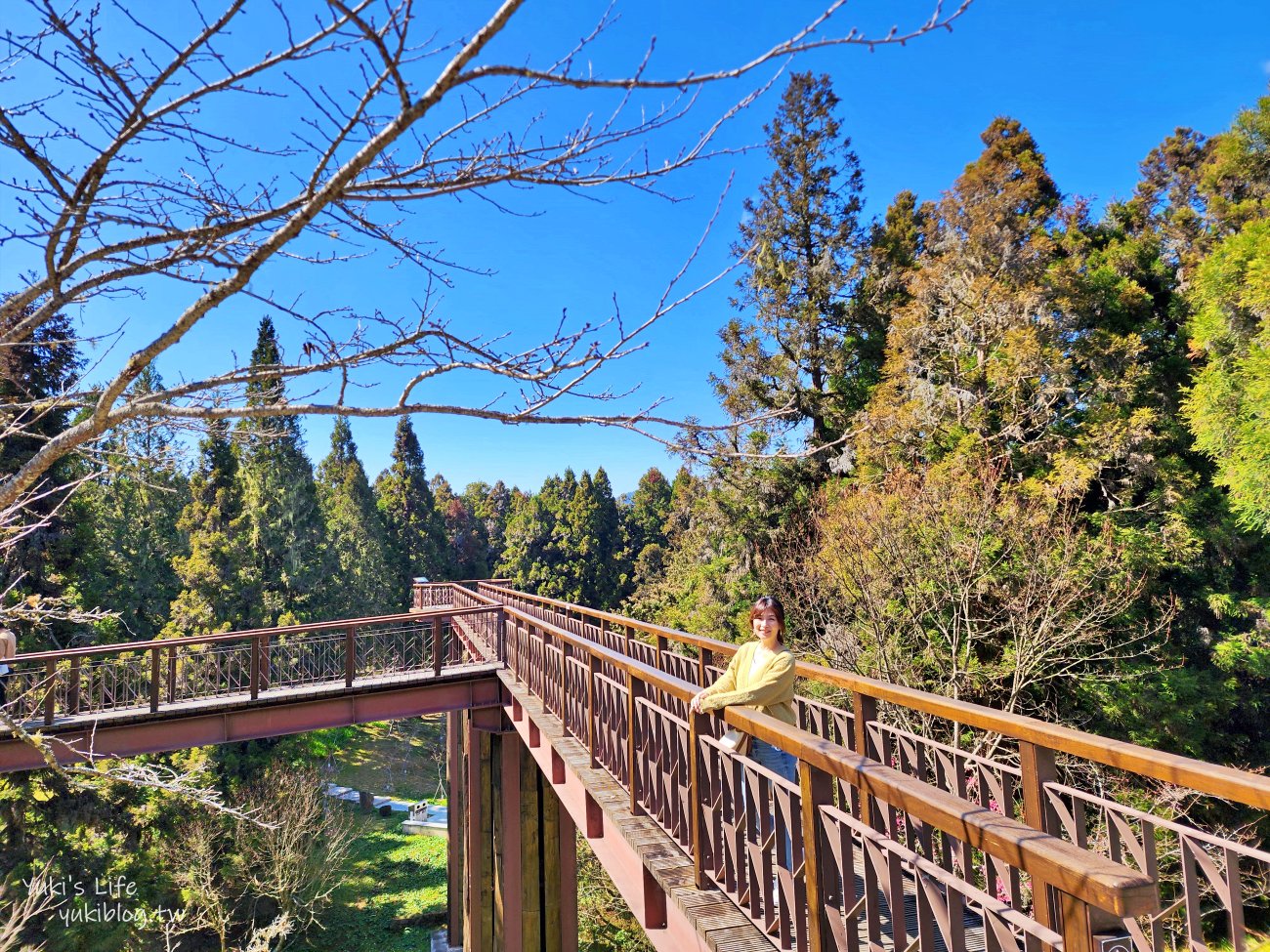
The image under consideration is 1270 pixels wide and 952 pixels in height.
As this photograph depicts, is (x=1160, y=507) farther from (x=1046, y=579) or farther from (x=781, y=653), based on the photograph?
(x=781, y=653)

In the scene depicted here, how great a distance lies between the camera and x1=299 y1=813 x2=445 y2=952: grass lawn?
55.3 feet

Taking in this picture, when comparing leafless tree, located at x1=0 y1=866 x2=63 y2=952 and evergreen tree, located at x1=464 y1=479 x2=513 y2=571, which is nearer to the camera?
leafless tree, located at x1=0 y1=866 x2=63 y2=952

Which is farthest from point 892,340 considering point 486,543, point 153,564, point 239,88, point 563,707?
point 486,543

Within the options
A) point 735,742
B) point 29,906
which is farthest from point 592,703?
point 29,906

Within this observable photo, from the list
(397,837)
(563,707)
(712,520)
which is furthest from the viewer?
(397,837)

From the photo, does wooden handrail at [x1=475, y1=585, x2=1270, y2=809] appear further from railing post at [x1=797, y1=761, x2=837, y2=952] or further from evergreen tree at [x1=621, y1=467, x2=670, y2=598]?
evergreen tree at [x1=621, y1=467, x2=670, y2=598]

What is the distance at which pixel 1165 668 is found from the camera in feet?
40.3

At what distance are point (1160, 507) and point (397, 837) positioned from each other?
25597mm

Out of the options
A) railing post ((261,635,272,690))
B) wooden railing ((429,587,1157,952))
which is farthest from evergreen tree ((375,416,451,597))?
wooden railing ((429,587,1157,952))

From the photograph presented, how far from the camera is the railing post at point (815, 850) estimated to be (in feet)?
6.36

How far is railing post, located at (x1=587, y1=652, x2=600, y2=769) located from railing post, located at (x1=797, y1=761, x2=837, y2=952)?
254 centimetres

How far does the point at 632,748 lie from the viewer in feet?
11.6

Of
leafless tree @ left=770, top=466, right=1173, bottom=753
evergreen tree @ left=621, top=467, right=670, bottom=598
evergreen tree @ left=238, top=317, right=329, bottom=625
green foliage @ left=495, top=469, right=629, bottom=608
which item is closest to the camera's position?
leafless tree @ left=770, top=466, right=1173, bottom=753

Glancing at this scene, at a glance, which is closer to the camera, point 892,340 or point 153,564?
point 892,340
